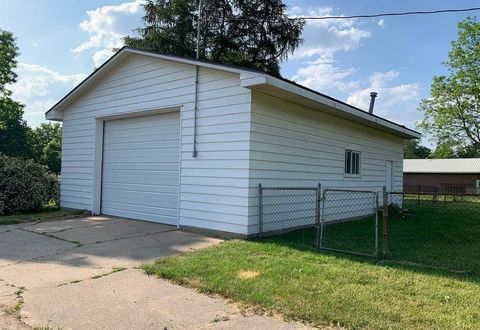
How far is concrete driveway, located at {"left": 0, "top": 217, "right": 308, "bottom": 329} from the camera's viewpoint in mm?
4027

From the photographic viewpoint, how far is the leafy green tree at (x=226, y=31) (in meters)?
23.6

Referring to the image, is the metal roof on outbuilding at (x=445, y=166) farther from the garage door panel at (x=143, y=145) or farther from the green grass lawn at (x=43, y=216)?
the green grass lawn at (x=43, y=216)

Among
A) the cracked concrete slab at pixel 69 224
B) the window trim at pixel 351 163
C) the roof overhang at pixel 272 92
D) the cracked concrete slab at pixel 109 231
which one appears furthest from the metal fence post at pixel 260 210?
the window trim at pixel 351 163

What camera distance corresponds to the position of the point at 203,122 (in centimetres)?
888

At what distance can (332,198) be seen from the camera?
1134 cm

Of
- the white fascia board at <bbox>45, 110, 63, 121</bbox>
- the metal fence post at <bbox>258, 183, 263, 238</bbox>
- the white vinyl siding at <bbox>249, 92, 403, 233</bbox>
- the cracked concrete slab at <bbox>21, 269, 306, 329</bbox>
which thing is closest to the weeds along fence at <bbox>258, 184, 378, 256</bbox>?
the metal fence post at <bbox>258, 183, 263, 238</bbox>

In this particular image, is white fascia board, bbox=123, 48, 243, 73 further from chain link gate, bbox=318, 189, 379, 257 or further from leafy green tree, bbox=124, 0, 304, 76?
leafy green tree, bbox=124, 0, 304, 76

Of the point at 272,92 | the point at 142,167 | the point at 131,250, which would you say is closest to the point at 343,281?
the point at 131,250

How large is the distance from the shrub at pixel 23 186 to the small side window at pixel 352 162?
9.10 meters

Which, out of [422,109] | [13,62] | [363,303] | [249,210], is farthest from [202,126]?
[422,109]

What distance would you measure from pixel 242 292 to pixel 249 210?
3328 millimetres

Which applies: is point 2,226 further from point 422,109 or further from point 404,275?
point 422,109

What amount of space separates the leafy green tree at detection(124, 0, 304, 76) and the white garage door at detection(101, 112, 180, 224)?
43.0ft

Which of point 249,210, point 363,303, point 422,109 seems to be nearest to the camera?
point 363,303
